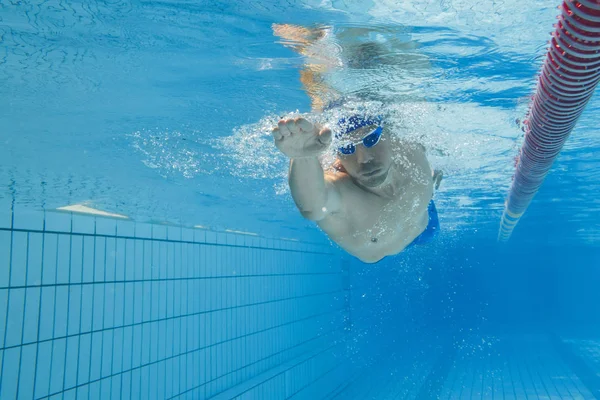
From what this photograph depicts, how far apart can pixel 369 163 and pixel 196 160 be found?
4625 millimetres

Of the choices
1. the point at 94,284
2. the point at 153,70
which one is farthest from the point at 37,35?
the point at 94,284

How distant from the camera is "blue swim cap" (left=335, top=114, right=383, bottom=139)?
6574mm

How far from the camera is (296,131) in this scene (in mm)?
3225

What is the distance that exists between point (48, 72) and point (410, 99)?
4487mm

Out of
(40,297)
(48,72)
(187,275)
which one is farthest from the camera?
(187,275)

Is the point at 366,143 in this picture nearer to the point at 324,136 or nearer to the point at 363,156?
the point at 363,156

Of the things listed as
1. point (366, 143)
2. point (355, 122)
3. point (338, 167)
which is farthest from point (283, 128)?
point (355, 122)

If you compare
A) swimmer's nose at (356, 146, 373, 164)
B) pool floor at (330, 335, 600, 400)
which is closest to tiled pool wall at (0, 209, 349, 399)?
pool floor at (330, 335, 600, 400)

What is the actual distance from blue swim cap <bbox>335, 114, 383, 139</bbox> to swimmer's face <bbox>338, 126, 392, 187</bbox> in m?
1.16

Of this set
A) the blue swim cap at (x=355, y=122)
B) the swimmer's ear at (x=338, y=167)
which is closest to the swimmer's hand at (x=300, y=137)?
the swimmer's ear at (x=338, y=167)

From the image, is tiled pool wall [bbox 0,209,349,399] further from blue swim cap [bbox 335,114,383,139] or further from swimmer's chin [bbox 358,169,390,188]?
swimmer's chin [bbox 358,169,390,188]

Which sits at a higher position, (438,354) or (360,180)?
(360,180)

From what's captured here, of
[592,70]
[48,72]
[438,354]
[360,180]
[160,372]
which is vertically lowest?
[438,354]

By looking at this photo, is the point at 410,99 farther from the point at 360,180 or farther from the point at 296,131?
the point at 296,131
